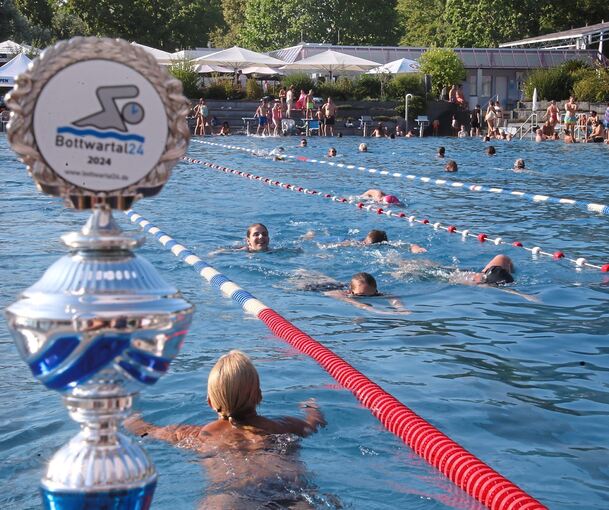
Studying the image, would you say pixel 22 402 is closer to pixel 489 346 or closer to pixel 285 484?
pixel 285 484

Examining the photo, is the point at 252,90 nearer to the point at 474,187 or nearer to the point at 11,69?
the point at 11,69

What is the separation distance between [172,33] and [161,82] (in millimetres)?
66907

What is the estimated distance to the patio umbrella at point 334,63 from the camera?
4291 centimetres

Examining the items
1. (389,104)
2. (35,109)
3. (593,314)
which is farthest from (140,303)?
(389,104)

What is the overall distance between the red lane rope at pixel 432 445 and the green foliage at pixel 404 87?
36928 mm

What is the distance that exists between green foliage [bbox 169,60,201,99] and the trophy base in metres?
38.5

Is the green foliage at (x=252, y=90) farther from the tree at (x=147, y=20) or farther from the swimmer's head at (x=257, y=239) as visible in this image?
the swimmer's head at (x=257, y=239)

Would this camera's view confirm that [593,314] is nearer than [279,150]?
Yes

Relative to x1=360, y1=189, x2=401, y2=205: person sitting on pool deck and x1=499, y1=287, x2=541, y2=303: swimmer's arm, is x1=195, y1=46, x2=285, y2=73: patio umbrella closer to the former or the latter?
x1=360, y1=189, x2=401, y2=205: person sitting on pool deck

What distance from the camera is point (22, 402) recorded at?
5.64 m

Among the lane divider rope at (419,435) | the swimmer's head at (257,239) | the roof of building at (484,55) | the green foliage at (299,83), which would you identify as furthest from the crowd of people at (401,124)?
the lane divider rope at (419,435)

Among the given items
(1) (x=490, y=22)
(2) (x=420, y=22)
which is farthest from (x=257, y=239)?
(2) (x=420, y=22)

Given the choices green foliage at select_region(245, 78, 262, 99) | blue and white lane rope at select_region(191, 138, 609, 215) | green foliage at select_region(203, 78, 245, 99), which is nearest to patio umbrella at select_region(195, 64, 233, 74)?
green foliage at select_region(203, 78, 245, 99)

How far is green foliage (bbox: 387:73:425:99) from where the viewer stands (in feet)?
139
